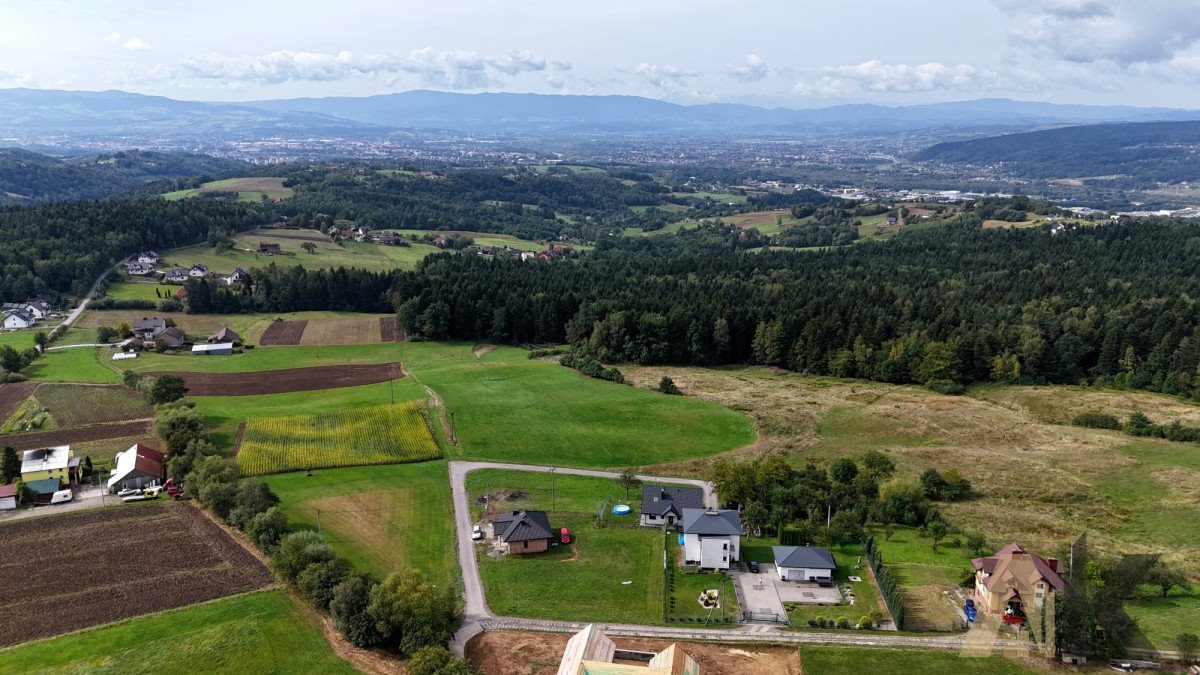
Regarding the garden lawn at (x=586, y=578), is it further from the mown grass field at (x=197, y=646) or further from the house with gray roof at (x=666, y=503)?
the mown grass field at (x=197, y=646)

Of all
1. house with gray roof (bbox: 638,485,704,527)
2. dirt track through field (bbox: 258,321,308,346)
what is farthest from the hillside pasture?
house with gray roof (bbox: 638,485,704,527)

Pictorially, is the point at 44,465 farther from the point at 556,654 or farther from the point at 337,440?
the point at 556,654

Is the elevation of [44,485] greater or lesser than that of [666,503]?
lesser

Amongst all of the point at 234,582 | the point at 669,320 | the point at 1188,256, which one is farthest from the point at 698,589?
the point at 1188,256

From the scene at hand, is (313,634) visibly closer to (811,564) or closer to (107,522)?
(107,522)

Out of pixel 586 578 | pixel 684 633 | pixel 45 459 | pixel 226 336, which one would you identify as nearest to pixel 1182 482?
pixel 684 633

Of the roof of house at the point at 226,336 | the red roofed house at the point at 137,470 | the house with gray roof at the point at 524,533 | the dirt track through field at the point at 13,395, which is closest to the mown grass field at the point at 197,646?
the house with gray roof at the point at 524,533

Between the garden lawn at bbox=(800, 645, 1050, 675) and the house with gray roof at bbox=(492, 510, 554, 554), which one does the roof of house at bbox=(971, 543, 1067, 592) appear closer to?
the garden lawn at bbox=(800, 645, 1050, 675)

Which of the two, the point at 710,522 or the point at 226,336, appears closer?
the point at 710,522
